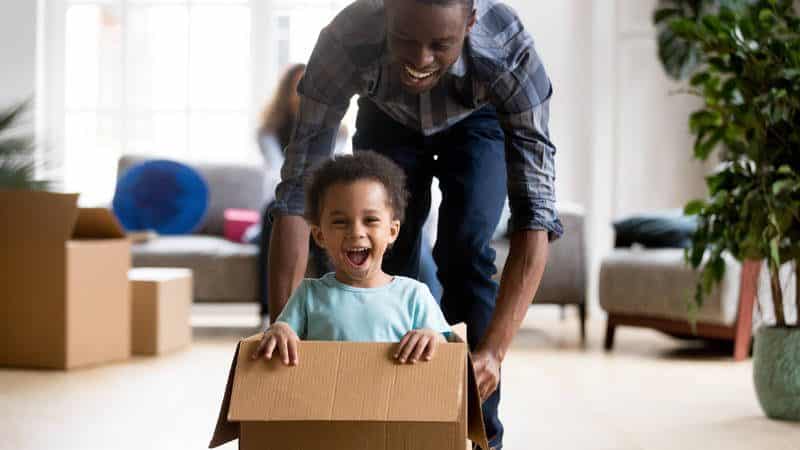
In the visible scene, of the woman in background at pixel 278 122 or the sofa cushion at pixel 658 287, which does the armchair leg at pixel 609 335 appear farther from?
the woman in background at pixel 278 122

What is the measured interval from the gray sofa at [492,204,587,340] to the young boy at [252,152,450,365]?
285cm

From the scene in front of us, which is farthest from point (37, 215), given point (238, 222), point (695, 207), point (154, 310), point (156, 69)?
point (156, 69)

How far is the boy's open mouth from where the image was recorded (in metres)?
1.56

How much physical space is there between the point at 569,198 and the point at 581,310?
4.45ft

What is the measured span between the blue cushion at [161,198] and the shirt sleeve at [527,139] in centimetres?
324

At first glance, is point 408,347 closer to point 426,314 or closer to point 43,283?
point 426,314

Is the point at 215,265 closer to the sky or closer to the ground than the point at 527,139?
closer to the ground

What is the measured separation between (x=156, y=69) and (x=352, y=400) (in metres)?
4.86

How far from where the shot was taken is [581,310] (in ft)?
15.1

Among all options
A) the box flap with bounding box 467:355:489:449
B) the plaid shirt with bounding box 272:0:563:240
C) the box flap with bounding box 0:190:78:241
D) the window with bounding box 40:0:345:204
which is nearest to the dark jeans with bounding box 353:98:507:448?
the plaid shirt with bounding box 272:0:563:240

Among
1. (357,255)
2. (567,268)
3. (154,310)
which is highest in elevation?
(357,255)

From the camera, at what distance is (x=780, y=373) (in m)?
2.76

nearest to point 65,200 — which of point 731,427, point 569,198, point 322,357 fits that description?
point 731,427

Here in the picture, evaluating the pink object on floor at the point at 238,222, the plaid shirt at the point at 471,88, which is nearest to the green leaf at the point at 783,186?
the plaid shirt at the point at 471,88
